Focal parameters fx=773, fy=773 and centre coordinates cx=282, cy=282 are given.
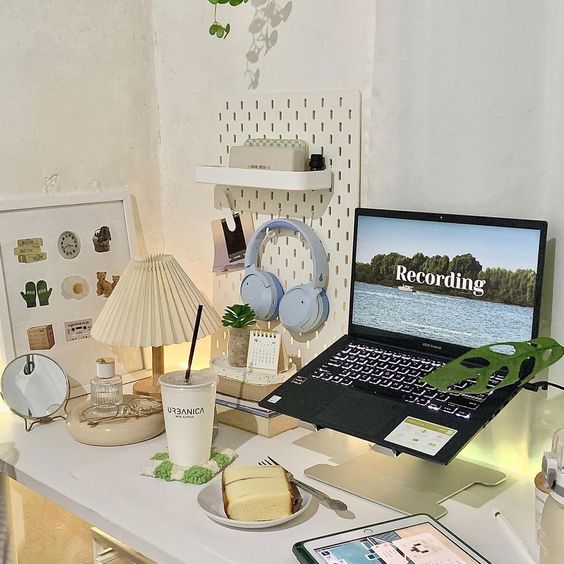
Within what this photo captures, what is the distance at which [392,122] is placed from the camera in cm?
135

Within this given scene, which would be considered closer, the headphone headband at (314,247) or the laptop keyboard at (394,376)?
the laptop keyboard at (394,376)

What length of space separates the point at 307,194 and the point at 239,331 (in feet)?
1.01

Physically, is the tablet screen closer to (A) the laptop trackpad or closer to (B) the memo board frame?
(A) the laptop trackpad

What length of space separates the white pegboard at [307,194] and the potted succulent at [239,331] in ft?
0.37

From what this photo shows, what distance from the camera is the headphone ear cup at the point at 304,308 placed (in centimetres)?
154

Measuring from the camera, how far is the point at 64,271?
1.67 meters

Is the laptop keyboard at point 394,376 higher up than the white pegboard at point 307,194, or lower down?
lower down

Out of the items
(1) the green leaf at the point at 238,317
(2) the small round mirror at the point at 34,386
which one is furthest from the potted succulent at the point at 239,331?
(2) the small round mirror at the point at 34,386

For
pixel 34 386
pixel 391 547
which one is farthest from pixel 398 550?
pixel 34 386

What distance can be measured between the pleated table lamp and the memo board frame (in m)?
0.17

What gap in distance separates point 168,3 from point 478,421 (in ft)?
3.89

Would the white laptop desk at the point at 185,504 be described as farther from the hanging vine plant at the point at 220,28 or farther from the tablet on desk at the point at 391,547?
the hanging vine plant at the point at 220,28

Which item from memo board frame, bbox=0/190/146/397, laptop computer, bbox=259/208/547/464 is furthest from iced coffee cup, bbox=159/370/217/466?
memo board frame, bbox=0/190/146/397

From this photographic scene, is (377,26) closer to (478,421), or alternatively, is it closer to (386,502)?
(478,421)
